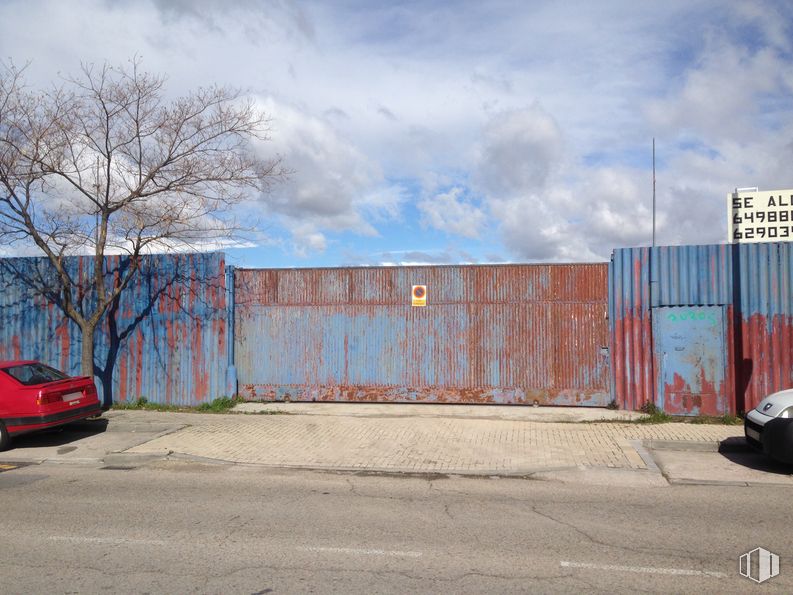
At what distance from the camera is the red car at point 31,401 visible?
33.6 ft

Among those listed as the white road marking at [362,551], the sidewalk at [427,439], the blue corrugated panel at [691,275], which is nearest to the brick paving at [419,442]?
the sidewalk at [427,439]

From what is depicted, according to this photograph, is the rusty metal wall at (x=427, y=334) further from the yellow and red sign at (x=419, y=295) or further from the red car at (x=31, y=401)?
the red car at (x=31, y=401)

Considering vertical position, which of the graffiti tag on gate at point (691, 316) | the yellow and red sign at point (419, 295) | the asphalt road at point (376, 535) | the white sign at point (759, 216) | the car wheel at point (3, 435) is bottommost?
the asphalt road at point (376, 535)

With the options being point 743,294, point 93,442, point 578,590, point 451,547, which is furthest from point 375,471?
point 743,294

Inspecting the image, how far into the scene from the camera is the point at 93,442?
434 inches

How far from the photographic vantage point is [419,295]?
45.0ft

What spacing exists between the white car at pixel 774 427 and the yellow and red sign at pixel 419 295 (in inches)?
260

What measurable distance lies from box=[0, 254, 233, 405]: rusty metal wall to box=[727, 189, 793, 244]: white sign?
10.8 meters

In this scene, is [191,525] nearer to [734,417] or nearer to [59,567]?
[59,567]

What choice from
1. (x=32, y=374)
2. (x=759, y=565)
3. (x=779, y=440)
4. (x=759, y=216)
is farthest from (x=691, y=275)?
(x=32, y=374)

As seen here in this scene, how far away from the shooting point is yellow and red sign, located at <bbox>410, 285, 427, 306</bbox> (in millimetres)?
13711

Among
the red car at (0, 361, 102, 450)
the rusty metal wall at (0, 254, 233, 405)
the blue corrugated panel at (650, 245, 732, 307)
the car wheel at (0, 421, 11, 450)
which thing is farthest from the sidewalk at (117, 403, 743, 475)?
the blue corrugated panel at (650, 245, 732, 307)

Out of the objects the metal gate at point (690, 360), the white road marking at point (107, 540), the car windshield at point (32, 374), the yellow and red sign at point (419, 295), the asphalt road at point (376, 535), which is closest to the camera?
the asphalt road at point (376, 535)

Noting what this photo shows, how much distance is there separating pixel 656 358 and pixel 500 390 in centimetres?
312
